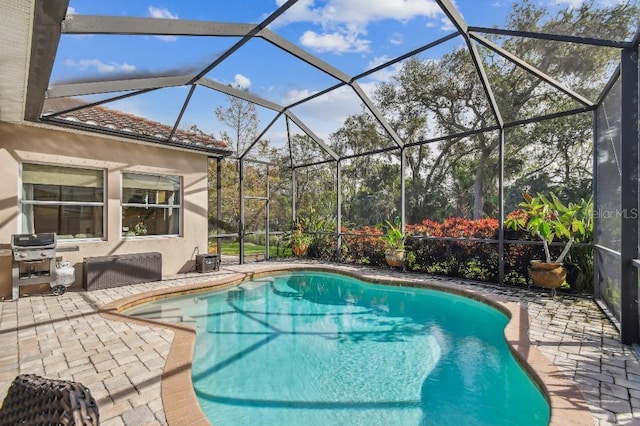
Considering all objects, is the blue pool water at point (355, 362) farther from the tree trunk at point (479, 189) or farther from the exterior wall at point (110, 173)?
the tree trunk at point (479, 189)

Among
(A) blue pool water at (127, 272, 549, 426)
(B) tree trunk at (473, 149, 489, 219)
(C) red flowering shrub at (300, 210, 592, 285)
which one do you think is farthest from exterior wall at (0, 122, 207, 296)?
(B) tree trunk at (473, 149, 489, 219)

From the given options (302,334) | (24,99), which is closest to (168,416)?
(302,334)

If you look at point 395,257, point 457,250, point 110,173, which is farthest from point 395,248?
point 110,173

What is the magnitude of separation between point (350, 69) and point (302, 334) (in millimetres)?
5855

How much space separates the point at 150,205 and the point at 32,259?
309cm

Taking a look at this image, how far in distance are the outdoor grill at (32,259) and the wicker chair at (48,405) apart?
659 centimetres

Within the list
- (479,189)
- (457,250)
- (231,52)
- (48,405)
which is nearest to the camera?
(48,405)

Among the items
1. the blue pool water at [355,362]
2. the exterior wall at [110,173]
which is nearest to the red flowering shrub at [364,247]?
the blue pool water at [355,362]

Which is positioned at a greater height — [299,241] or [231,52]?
[231,52]

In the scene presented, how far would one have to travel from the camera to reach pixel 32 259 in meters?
6.58

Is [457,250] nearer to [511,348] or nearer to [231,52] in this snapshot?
[511,348]

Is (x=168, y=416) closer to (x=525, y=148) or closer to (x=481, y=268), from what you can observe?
(x=481, y=268)

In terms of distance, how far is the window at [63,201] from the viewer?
735 centimetres

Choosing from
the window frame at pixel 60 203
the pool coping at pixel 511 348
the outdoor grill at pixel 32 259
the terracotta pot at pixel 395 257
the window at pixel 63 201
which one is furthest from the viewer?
the terracotta pot at pixel 395 257
